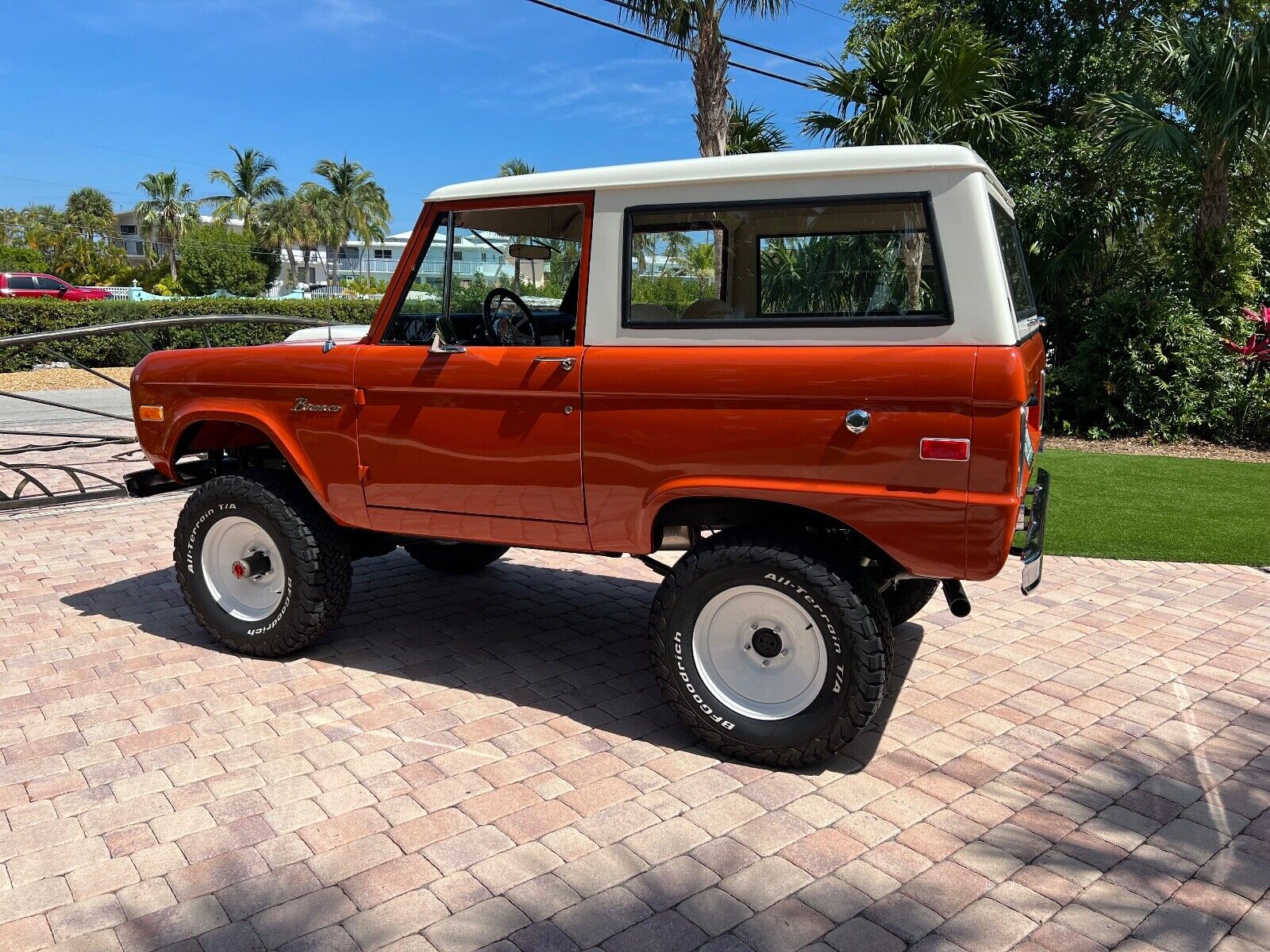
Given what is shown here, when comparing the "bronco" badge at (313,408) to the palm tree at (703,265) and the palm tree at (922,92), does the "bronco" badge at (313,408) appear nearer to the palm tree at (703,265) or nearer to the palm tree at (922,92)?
the palm tree at (703,265)

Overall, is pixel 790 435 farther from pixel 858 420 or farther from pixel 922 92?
pixel 922 92

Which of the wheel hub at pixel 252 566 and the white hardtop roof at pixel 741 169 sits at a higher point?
the white hardtop roof at pixel 741 169

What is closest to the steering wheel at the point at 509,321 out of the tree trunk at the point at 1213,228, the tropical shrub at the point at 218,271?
the tree trunk at the point at 1213,228

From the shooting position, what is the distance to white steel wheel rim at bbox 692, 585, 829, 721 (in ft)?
11.7

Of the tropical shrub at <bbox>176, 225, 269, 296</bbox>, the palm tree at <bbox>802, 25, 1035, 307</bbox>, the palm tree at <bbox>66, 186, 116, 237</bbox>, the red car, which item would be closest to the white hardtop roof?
the palm tree at <bbox>802, 25, 1035, 307</bbox>

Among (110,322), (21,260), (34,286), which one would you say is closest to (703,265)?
(110,322)

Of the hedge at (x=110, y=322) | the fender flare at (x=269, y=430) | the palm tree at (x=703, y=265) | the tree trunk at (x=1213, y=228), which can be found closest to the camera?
the palm tree at (x=703, y=265)

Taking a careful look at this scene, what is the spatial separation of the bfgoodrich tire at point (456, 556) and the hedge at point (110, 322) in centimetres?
1366

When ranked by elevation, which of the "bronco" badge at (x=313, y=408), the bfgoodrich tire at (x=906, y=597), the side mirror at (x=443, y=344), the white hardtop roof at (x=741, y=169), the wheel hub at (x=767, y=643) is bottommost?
the bfgoodrich tire at (x=906, y=597)

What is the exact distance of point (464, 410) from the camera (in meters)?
3.94

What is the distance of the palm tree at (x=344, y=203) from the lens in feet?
228

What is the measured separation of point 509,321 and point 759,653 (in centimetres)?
172

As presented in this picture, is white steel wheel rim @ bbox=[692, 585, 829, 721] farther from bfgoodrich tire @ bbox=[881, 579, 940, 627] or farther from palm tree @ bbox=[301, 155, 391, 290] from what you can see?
palm tree @ bbox=[301, 155, 391, 290]

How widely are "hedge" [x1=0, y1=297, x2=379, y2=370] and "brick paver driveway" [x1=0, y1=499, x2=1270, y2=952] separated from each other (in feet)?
50.3
